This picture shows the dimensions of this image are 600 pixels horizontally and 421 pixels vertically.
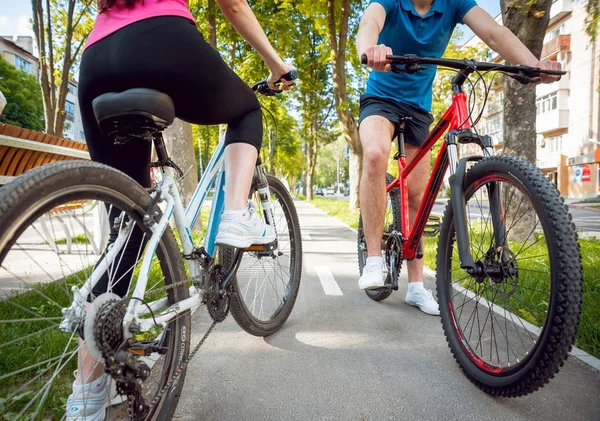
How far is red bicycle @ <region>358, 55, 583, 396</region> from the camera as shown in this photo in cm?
145

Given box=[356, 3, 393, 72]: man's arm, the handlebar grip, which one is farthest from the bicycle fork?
box=[356, 3, 393, 72]: man's arm

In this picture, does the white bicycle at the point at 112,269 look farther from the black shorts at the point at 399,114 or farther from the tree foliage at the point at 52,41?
the tree foliage at the point at 52,41

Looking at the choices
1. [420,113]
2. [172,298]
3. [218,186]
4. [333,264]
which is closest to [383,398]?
[172,298]

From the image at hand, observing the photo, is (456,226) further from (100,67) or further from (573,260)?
(100,67)

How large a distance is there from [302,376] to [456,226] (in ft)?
3.40

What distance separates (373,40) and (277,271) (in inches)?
64.5

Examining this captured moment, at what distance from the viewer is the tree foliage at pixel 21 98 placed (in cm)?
4250

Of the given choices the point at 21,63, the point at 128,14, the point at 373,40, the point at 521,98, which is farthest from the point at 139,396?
the point at 21,63

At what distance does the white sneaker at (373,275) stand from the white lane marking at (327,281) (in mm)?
989

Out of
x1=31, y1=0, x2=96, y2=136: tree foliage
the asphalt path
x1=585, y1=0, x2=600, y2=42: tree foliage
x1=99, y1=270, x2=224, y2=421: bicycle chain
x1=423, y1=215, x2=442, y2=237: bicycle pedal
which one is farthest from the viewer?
x1=31, y1=0, x2=96, y2=136: tree foliage

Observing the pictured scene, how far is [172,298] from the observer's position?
160 cm

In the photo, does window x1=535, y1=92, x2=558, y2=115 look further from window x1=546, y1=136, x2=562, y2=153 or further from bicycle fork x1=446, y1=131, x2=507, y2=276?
bicycle fork x1=446, y1=131, x2=507, y2=276

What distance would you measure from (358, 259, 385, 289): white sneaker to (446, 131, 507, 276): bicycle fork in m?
0.82

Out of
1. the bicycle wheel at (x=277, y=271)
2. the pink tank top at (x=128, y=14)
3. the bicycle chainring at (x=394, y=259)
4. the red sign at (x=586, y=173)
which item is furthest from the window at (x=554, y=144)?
the pink tank top at (x=128, y=14)
